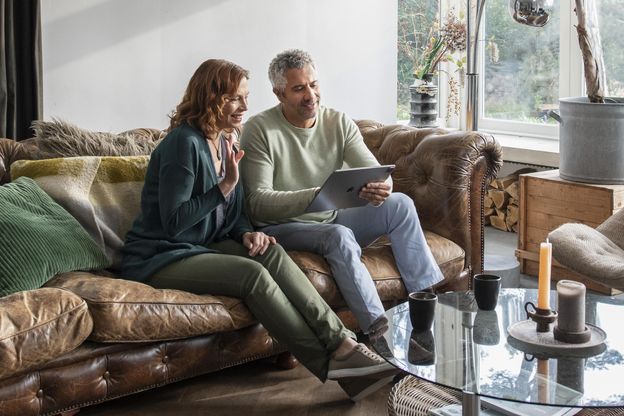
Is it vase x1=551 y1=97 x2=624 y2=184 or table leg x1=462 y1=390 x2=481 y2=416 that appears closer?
table leg x1=462 y1=390 x2=481 y2=416

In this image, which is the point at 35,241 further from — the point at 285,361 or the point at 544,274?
the point at 544,274

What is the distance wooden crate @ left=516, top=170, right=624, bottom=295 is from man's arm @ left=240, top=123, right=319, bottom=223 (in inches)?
56.5

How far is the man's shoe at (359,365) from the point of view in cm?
270

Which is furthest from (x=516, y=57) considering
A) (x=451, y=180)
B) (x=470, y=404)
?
(x=470, y=404)

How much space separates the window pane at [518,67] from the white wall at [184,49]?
34.8 inches

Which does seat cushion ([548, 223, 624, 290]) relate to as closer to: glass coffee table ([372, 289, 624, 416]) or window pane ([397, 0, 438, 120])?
glass coffee table ([372, 289, 624, 416])

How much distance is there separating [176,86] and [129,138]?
1122mm

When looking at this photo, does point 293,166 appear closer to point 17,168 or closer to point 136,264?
point 136,264

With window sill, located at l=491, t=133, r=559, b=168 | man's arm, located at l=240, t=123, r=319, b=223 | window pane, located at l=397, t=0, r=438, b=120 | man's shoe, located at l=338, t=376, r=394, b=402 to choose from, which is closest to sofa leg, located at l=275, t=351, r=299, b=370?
man's shoe, located at l=338, t=376, r=394, b=402

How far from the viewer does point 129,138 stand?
3.40m

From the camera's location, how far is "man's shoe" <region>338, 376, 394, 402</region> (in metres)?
2.75

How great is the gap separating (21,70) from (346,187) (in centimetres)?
165

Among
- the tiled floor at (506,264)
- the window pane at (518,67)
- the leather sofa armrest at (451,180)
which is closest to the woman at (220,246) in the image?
the leather sofa armrest at (451,180)

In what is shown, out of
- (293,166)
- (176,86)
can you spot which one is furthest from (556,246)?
(176,86)
